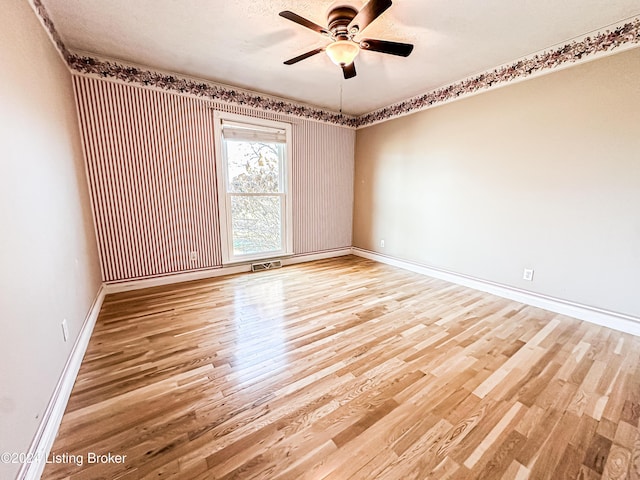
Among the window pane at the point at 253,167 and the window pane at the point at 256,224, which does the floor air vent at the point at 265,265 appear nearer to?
the window pane at the point at 256,224

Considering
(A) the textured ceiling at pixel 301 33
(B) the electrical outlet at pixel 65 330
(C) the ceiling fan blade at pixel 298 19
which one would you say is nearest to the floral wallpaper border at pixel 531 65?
(A) the textured ceiling at pixel 301 33

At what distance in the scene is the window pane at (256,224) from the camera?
150 inches

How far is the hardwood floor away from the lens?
1.16 meters

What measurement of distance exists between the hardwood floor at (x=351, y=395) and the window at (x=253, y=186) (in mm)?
1369

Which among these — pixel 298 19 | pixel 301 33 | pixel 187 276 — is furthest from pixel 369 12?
pixel 187 276

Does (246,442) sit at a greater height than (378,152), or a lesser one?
lesser

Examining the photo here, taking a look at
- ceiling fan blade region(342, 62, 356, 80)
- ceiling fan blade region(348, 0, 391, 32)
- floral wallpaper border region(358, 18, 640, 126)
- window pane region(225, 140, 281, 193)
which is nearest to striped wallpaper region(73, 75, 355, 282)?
window pane region(225, 140, 281, 193)

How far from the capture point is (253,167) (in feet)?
12.6

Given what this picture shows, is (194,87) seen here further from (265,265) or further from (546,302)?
(546,302)

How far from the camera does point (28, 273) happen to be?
1.25 metres

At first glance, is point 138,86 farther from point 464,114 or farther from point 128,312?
point 464,114

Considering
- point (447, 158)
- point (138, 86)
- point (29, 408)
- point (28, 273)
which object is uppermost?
point (138, 86)

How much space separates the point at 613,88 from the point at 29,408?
14.6ft

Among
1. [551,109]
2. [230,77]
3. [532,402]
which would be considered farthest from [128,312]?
[551,109]
